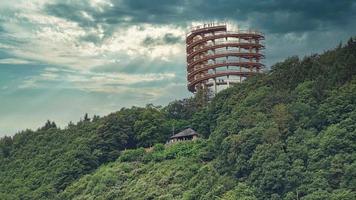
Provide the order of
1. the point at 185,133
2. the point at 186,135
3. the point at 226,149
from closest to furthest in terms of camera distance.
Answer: the point at 226,149 < the point at 186,135 < the point at 185,133

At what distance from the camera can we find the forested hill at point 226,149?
53.7 meters

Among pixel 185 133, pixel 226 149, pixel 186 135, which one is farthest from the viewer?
pixel 185 133

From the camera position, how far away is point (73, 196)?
67188 millimetres

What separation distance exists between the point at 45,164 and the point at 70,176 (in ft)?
20.0

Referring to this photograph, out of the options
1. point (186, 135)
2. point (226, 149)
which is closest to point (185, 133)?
point (186, 135)

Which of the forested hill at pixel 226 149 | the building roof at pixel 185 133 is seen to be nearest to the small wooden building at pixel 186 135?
the building roof at pixel 185 133

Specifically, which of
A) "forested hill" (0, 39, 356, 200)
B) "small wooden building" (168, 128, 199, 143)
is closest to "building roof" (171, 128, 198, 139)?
"small wooden building" (168, 128, 199, 143)

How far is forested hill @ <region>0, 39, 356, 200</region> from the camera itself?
176 ft

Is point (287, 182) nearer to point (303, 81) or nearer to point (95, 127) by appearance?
point (303, 81)

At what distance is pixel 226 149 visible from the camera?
198ft

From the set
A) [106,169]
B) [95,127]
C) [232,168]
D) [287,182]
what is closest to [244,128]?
[232,168]

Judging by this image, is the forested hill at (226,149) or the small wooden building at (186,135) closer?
the forested hill at (226,149)

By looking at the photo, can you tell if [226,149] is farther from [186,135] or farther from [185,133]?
[185,133]

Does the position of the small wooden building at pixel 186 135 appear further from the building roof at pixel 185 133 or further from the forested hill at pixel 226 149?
the forested hill at pixel 226 149
